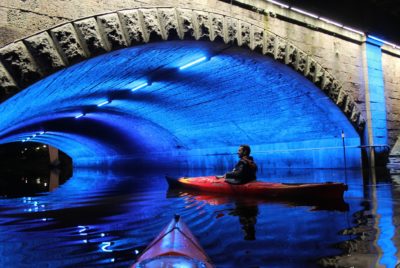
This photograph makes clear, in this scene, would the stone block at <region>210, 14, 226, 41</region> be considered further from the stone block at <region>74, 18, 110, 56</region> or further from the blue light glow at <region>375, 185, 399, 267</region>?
the blue light glow at <region>375, 185, 399, 267</region>

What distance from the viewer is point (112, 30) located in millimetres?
6539

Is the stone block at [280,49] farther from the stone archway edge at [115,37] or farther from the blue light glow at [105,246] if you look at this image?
the blue light glow at [105,246]

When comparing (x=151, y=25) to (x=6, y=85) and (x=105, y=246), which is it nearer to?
(x=6, y=85)

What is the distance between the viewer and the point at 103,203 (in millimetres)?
7566

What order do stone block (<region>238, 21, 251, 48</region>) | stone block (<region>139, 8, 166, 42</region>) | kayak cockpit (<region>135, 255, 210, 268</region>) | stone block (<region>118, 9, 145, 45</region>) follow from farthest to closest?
stone block (<region>238, 21, 251, 48</region>), stone block (<region>139, 8, 166, 42</region>), stone block (<region>118, 9, 145, 45</region>), kayak cockpit (<region>135, 255, 210, 268</region>)

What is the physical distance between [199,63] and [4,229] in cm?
656

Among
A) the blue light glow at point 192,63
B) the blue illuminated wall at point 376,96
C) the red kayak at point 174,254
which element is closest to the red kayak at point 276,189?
the blue light glow at point 192,63

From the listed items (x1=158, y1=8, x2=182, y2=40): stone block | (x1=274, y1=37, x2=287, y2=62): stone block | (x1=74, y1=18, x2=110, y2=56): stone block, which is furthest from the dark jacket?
(x1=74, y1=18, x2=110, y2=56): stone block

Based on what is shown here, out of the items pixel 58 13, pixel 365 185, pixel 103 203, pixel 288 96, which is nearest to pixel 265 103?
pixel 288 96

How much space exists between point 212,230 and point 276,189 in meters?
2.92

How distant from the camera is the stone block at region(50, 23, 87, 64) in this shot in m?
5.95

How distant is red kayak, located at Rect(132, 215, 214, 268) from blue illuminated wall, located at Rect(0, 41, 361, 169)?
4.50m

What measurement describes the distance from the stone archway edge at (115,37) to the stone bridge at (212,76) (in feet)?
0.06

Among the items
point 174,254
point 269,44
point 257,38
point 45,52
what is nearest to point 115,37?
point 45,52
